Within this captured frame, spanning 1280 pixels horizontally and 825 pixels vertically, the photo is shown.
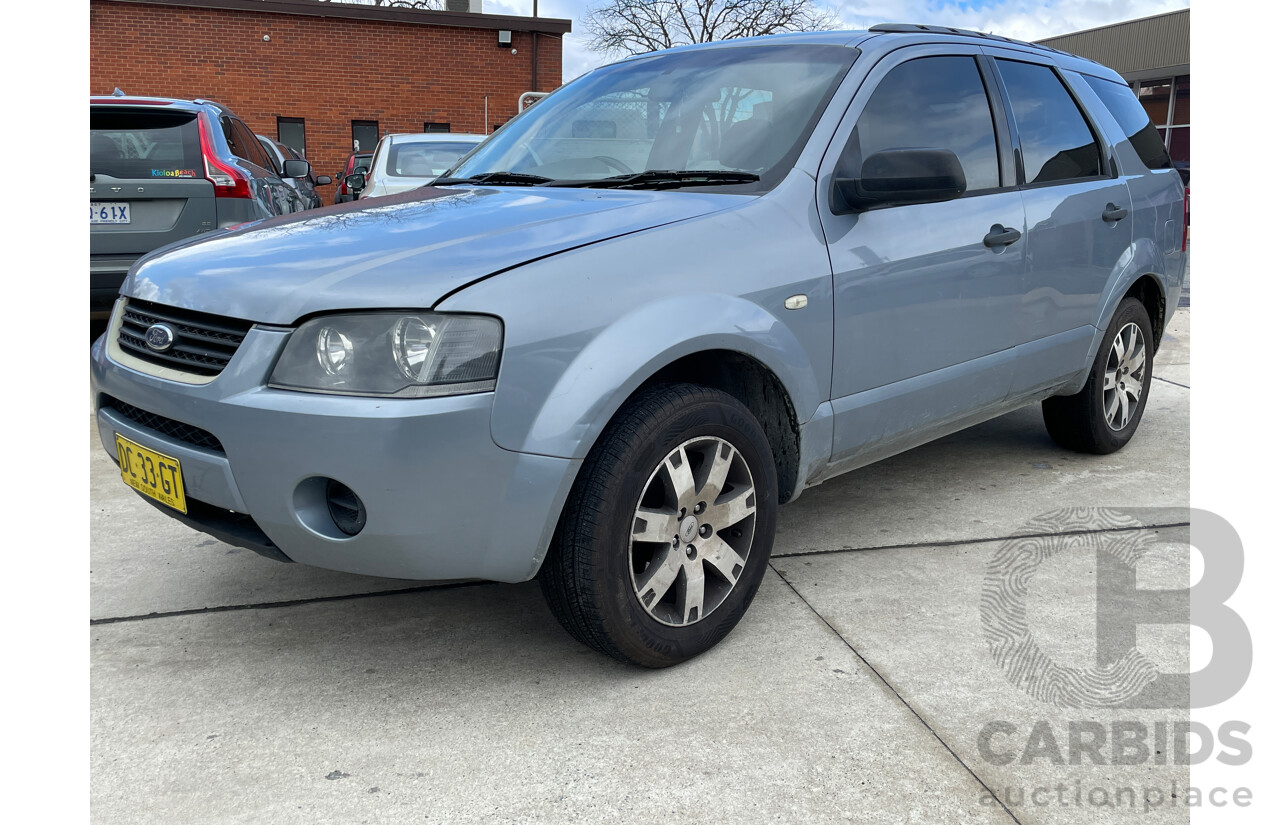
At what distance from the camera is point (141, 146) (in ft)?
21.6

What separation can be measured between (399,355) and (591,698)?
101 centimetres

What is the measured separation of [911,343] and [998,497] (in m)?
1.24

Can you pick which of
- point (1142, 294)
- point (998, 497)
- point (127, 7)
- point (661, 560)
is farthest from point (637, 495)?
point (127, 7)

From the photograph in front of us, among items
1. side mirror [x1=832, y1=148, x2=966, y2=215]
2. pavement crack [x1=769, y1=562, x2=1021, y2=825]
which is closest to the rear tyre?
side mirror [x1=832, y1=148, x2=966, y2=215]

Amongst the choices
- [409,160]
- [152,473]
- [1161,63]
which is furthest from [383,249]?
[1161,63]

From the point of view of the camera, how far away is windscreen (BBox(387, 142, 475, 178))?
961 centimetres

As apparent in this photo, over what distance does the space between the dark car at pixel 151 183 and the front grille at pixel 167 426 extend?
4.05 meters

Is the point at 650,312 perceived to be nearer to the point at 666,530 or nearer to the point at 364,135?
the point at 666,530

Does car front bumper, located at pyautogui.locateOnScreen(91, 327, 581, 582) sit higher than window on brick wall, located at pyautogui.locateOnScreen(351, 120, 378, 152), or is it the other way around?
window on brick wall, located at pyautogui.locateOnScreen(351, 120, 378, 152)

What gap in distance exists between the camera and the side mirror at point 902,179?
9.66ft

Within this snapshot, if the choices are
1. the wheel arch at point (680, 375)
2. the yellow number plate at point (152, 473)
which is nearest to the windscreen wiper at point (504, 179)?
the wheel arch at point (680, 375)

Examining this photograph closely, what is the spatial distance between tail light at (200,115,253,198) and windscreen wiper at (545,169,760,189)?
4.20 metres

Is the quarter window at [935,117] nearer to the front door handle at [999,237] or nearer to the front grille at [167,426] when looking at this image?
the front door handle at [999,237]

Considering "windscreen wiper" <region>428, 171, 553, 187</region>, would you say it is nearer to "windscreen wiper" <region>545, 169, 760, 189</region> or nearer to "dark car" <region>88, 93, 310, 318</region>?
"windscreen wiper" <region>545, 169, 760, 189</region>
